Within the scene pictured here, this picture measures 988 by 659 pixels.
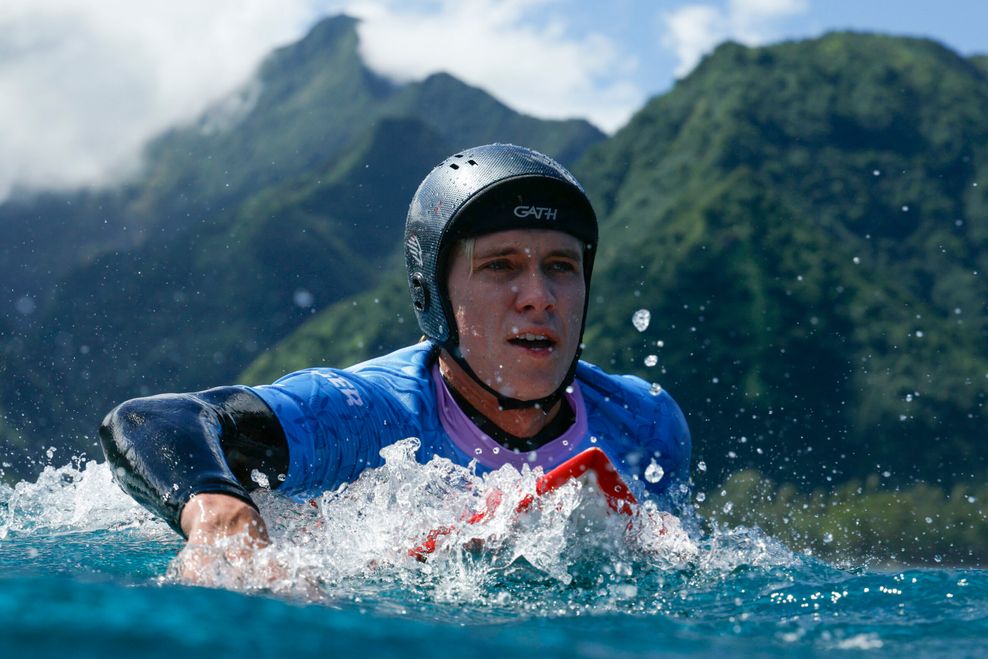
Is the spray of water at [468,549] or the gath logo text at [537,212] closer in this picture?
the spray of water at [468,549]

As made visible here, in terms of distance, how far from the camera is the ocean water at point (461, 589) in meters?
2.54

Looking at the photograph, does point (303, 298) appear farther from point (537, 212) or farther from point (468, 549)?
point (468, 549)

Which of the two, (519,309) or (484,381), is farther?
(484,381)

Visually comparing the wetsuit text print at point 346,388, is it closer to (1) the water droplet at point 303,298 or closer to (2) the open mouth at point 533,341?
(2) the open mouth at point 533,341

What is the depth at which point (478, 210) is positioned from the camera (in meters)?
5.17

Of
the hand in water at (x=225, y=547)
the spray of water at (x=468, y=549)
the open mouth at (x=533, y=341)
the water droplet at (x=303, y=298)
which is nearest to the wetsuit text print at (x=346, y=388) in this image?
the spray of water at (x=468, y=549)

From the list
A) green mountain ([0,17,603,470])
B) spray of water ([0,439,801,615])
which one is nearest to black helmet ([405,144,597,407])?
spray of water ([0,439,801,615])

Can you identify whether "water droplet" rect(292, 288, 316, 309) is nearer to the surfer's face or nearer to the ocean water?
the ocean water

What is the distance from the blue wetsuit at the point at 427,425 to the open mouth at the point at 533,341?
439 millimetres

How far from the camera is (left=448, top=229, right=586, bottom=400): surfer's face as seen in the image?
5145 mm

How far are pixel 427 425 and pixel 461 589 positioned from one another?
1.39 meters

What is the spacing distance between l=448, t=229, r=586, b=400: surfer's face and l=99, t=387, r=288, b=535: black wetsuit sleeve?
1179 millimetres

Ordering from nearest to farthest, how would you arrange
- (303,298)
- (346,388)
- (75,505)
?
1. (346,388)
2. (75,505)
3. (303,298)

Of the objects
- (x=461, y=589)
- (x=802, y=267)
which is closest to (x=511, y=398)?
(x=461, y=589)
